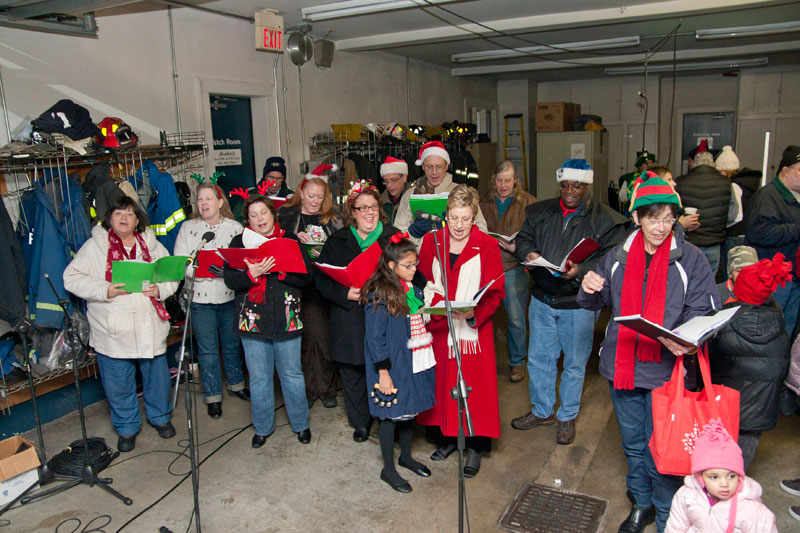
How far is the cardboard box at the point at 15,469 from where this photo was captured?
3195mm

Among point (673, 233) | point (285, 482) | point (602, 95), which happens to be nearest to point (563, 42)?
point (602, 95)

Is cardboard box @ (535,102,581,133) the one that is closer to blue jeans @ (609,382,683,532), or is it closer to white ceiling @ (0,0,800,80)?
white ceiling @ (0,0,800,80)

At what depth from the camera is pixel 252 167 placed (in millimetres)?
6234

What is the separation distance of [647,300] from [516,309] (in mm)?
2021

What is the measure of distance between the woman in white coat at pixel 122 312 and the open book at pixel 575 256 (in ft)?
7.37

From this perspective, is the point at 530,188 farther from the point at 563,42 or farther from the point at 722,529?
the point at 722,529

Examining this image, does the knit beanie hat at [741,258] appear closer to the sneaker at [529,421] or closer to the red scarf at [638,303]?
the red scarf at [638,303]

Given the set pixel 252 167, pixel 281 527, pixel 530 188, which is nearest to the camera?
pixel 281 527

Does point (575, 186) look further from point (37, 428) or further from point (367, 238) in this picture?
point (37, 428)

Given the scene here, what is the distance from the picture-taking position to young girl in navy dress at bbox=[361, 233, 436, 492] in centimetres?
303

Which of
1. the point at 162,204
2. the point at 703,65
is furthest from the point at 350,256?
the point at 703,65

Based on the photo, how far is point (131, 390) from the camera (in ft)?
12.6

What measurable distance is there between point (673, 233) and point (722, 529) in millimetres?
1138

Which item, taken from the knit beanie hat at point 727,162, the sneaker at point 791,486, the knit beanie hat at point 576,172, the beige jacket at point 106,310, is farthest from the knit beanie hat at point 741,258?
the beige jacket at point 106,310
